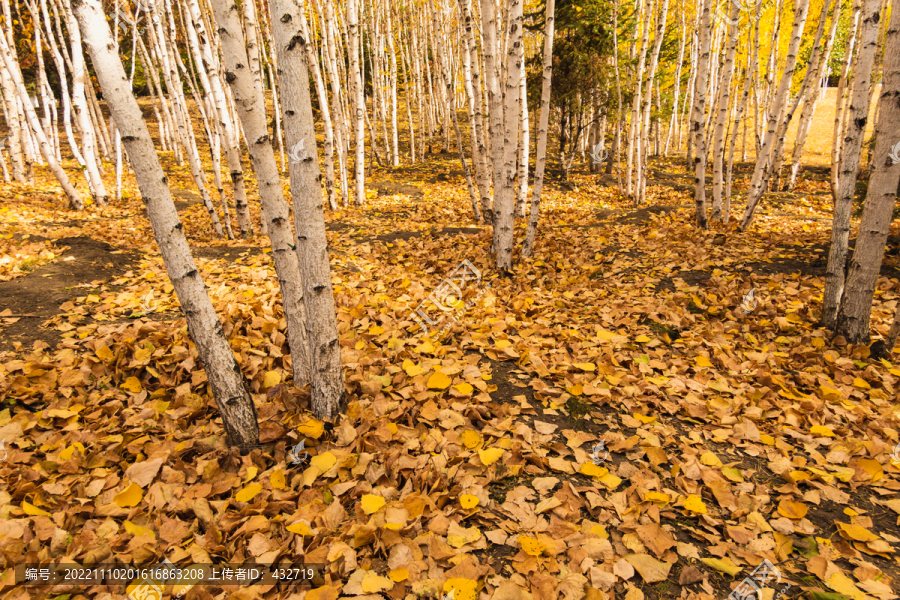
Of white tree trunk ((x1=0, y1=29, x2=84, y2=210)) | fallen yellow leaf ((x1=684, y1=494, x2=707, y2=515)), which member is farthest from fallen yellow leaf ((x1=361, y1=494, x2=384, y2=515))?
white tree trunk ((x1=0, y1=29, x2=84, y2=210))

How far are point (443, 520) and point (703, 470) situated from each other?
1.33 metres

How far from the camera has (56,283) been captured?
12.4 ft

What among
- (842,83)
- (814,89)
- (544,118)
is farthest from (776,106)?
(814,89)

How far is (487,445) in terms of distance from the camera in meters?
2.12

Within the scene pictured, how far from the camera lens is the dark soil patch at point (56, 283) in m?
2.89

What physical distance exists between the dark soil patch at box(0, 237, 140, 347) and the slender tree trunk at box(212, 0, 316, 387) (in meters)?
1.90

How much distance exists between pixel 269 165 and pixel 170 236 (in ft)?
2.14

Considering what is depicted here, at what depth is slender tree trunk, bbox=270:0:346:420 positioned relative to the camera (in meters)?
1.68

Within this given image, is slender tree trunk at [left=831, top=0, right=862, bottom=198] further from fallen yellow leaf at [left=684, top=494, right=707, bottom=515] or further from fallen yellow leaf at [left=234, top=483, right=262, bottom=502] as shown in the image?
fallen yellow leaf at [left=234, top=483, right=262, bottom=502]

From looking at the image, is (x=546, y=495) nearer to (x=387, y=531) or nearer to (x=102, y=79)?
(x=387, y=531)

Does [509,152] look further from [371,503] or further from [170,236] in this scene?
[371,503]

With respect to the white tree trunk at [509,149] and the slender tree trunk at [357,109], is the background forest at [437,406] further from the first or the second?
the slender tree trunk at [357,109]

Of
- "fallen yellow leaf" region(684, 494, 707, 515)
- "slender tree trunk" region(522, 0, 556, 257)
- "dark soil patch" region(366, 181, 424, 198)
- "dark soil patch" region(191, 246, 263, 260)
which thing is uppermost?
"slender tree trunk" region(522, 0, 556, 257)

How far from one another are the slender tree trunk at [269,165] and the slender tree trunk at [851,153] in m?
3.98
